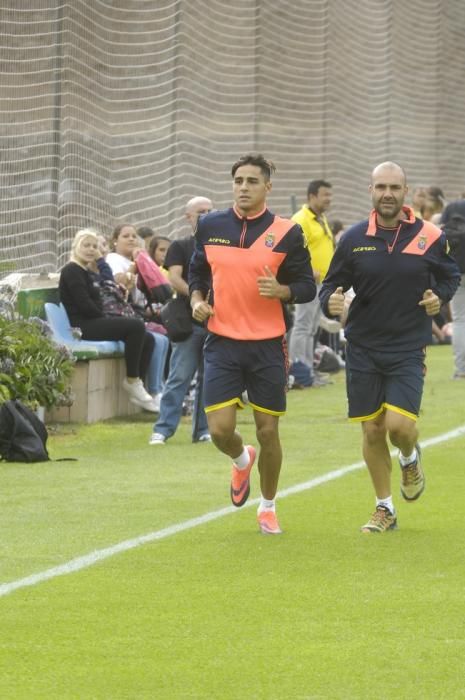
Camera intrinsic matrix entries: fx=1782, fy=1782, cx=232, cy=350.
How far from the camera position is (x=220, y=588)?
7.82 metres

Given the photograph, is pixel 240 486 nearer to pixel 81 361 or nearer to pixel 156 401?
pixel 81 361

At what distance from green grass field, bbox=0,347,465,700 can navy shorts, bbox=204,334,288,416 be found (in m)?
0.72

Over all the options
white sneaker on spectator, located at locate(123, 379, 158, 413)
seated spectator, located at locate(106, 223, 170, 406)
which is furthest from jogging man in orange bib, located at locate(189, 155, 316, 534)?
seated spectator, located at locate(106, 223, 170, 406)

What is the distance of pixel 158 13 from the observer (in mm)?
19578

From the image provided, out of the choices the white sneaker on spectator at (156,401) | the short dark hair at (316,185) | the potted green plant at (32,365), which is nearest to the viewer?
the potted green plant at (32,365)

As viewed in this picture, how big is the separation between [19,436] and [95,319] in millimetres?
3431

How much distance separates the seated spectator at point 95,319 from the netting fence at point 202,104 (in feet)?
1.90

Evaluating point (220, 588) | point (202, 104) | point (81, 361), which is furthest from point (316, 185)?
point (220, 588)

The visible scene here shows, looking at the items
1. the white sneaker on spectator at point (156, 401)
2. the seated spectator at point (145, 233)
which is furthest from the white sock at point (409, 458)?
the seated spectator at point (145, 233)

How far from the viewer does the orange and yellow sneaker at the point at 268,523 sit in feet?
31.1

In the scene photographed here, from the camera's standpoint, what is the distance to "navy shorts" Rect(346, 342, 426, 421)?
9.23 meters

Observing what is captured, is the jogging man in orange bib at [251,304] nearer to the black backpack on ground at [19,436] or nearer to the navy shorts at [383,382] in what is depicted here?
the navy shorts at [383,382]

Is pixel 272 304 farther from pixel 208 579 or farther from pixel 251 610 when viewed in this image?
pixel 251 610

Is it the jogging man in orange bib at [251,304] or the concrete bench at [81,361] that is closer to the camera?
the jogging man in orange bib at [251,304]
